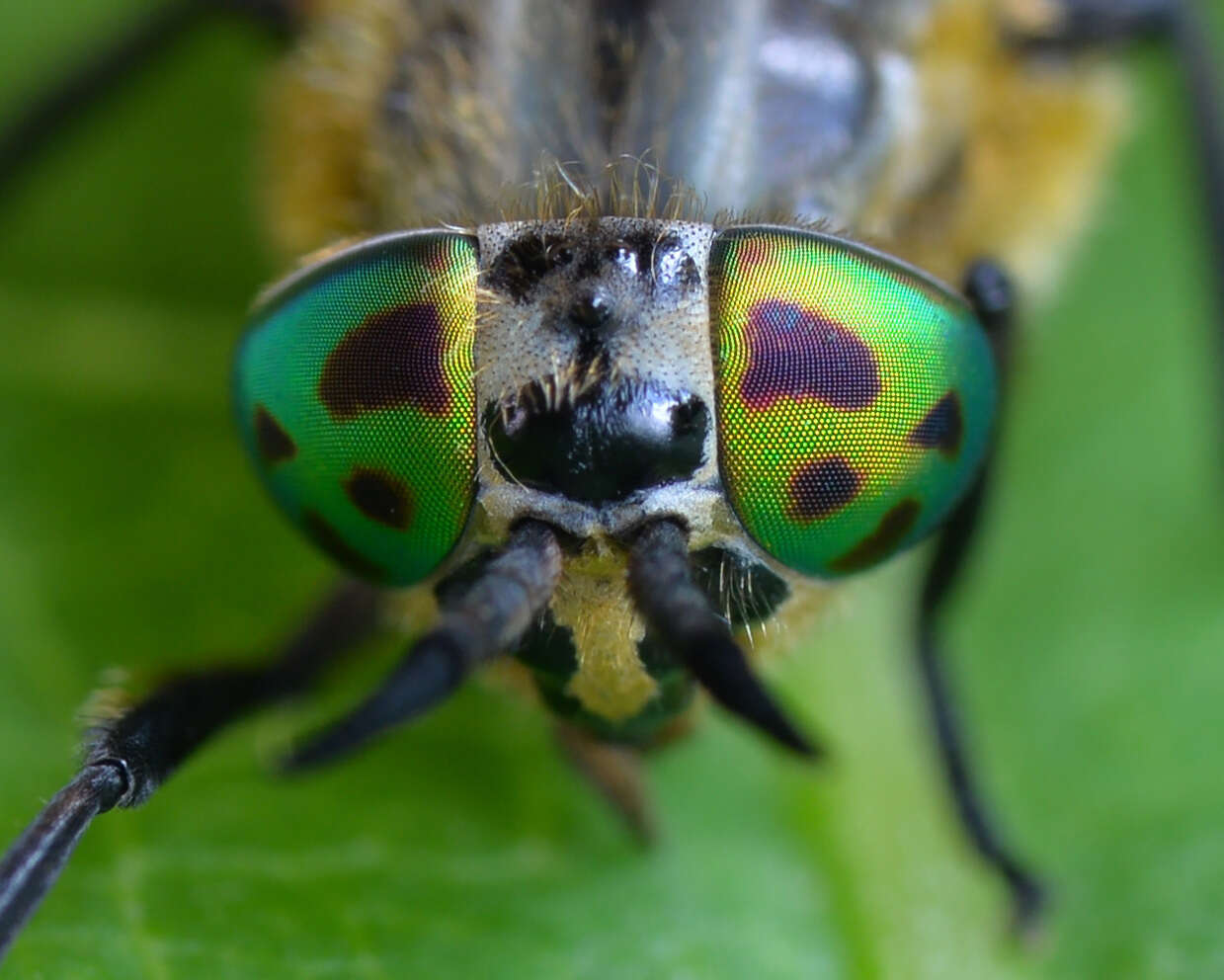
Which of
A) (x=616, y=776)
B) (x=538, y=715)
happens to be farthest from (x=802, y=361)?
(x=538, y=715)

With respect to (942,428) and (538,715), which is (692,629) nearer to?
(942,428)

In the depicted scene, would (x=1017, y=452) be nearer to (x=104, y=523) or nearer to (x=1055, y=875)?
(x=1055, y=875)

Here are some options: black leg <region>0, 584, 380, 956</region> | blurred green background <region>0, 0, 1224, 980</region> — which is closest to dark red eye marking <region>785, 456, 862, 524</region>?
blurred green background <region>0, 0, 1224, 980</region>

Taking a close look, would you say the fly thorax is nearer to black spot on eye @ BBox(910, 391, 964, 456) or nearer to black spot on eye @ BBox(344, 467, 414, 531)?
black spot on eye @ BBox(344, 467, 414, 531)

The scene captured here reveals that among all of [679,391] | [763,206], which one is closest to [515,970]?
[679,391]

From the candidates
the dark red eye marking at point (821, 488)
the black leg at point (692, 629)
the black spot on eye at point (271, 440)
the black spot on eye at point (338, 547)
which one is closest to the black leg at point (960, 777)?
the dark red eye marking at point (821, 488)

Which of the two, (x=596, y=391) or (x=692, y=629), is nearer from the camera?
(x=692, y=629)
